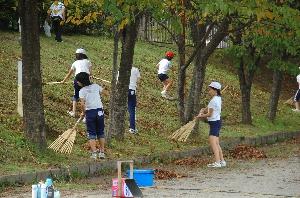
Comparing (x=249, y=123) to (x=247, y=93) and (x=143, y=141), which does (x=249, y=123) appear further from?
(x=143, y=141)

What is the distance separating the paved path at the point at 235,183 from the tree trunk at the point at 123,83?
2178mm

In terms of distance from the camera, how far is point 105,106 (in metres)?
20.0

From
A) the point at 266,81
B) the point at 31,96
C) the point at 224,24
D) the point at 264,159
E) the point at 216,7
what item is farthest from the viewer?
the point at 266,81

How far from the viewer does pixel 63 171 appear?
12.9m

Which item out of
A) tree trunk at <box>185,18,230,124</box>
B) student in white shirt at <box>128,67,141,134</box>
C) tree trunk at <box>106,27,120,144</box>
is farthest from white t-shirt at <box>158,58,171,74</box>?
tree trunk at <box>106,27,120,144</box>

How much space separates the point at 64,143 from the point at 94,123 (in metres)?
0.70

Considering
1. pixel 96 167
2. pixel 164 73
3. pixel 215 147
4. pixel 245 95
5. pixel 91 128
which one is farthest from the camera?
pixel 164 73

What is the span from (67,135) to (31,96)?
1223mm

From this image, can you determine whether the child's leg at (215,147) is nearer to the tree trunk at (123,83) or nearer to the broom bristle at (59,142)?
the tree trunk at (123,83)

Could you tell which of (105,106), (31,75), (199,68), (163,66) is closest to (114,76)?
(31,75)

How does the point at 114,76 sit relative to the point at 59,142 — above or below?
above

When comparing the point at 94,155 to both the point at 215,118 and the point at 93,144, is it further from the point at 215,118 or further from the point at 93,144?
the point at 215,118

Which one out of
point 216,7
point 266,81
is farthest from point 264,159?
point 266,81

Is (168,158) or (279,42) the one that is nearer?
(168,158)
